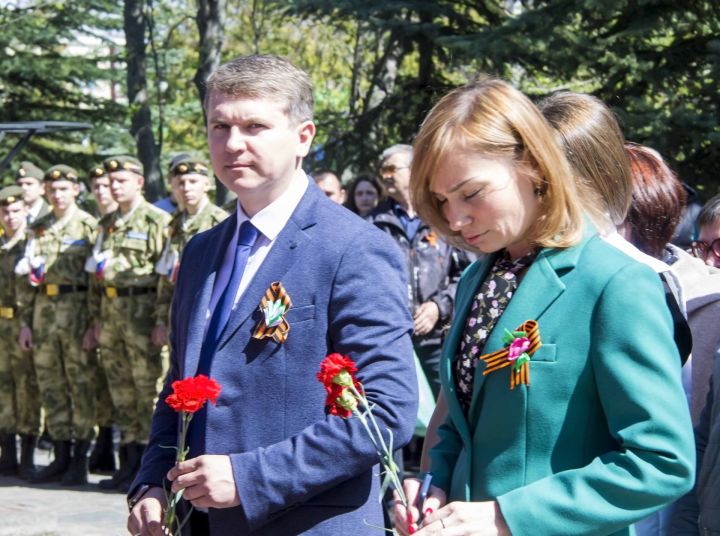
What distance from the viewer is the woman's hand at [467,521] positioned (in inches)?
82.0

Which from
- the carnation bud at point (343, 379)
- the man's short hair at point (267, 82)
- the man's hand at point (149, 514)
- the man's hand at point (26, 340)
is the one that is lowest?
the man's hand at point (26, 340)

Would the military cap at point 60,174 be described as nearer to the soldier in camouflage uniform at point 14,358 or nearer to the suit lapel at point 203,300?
the soldier in camouflage uniform at point 14,358

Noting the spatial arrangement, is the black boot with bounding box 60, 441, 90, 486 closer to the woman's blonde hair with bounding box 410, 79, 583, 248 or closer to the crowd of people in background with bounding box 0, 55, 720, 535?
the crowd of people in background with bounding box 0, 55, 720, 535

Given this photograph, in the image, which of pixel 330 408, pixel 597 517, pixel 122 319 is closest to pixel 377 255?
pixel 330 408

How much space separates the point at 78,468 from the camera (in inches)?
364

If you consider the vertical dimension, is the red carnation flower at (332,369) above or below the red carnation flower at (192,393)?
above

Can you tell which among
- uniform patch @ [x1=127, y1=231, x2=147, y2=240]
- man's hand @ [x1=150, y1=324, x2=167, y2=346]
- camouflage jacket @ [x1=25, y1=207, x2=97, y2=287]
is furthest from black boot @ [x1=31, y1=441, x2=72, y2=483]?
uniform patch @ [x1=127, y1=231, x2=147, y2=240]

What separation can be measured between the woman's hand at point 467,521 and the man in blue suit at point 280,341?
23.0 inches

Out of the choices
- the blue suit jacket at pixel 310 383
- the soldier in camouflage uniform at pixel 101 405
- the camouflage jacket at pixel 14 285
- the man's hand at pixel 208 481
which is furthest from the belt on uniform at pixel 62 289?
the man's hand at pixel 208 481

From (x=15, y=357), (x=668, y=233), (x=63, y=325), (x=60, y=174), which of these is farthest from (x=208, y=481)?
(x=15, y=357)

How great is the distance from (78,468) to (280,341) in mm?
6874

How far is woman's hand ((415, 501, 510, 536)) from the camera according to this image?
2.08 m

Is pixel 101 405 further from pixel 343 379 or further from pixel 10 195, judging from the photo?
pixel 343 379

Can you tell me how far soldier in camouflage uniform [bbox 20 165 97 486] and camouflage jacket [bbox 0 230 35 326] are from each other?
141mm
